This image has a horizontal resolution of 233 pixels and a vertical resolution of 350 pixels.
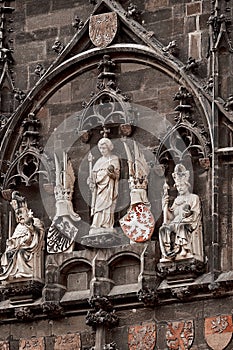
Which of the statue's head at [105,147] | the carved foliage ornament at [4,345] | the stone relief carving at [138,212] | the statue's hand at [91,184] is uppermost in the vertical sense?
the statue's head at [105,147]

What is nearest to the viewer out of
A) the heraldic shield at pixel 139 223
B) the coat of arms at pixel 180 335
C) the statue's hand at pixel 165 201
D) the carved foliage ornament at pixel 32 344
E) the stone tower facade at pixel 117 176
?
the coat of arms at pixel 180 335

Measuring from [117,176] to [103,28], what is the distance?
74.1 inches

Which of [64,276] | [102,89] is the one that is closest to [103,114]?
[102,89]

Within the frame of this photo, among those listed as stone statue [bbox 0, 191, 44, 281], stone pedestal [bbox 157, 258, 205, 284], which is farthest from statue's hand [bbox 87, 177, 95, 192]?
stone pedestal [bbox 157, 258, 205, 284]

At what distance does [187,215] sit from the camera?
25484 millimetres

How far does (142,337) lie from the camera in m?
25.6

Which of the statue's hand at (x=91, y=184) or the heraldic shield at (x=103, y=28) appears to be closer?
the statue's hand at (x=91, y=184)

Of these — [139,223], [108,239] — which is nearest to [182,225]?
[139,223]

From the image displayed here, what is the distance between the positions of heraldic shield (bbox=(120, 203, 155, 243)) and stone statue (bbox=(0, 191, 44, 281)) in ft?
3.83

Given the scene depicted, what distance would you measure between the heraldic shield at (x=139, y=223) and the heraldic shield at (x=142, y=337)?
3.36 feet

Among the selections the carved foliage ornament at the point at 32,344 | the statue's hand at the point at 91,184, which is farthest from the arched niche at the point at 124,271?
the carved foliage ornament at the point at 32,344

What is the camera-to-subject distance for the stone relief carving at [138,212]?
2589cm

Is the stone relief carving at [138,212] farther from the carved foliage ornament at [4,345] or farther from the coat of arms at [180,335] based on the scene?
the carved foliage ornament at [4,345]

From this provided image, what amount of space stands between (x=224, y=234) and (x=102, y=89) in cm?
253
